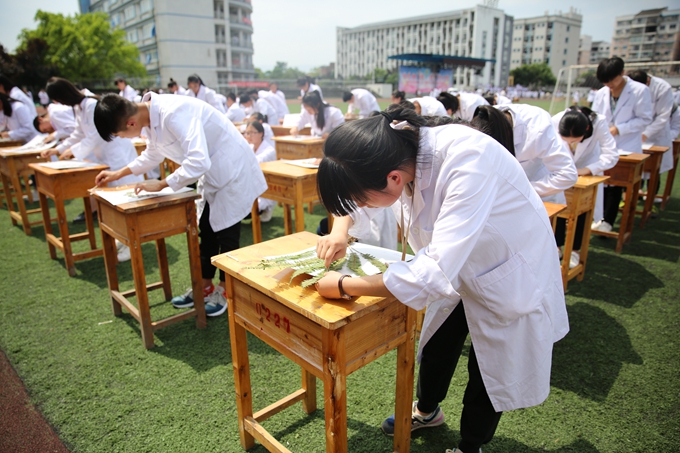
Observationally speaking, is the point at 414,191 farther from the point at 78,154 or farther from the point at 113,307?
the point at 78,154

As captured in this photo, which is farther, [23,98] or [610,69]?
[23,98]

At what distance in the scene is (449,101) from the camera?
13.8ft

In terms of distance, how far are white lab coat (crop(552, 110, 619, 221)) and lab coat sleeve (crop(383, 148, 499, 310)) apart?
8.60 feet

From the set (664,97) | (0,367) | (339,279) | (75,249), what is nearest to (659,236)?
(664,97)

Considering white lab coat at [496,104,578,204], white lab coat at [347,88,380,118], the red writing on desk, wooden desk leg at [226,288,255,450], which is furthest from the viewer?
white lab coat at [347,88,380,118]

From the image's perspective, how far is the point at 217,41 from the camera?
4500 centimetres

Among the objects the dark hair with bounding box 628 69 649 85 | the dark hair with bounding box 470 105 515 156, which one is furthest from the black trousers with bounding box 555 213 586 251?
the dark hair with bounding box 628 69 649 85

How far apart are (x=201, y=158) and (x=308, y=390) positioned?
137 cm

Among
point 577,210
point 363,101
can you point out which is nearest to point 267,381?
point 577,210

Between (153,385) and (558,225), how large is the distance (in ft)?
9.98

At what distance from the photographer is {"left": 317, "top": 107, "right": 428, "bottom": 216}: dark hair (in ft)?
3.36

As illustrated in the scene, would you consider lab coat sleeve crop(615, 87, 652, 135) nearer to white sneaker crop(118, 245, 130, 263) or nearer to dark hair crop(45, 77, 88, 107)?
white sneaker crop(118, 245, 130, 263)

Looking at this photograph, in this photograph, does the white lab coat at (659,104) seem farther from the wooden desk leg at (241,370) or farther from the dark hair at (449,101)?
the wooden desk leg at (241,370)

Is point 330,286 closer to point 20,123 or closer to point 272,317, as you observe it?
point 272,317
